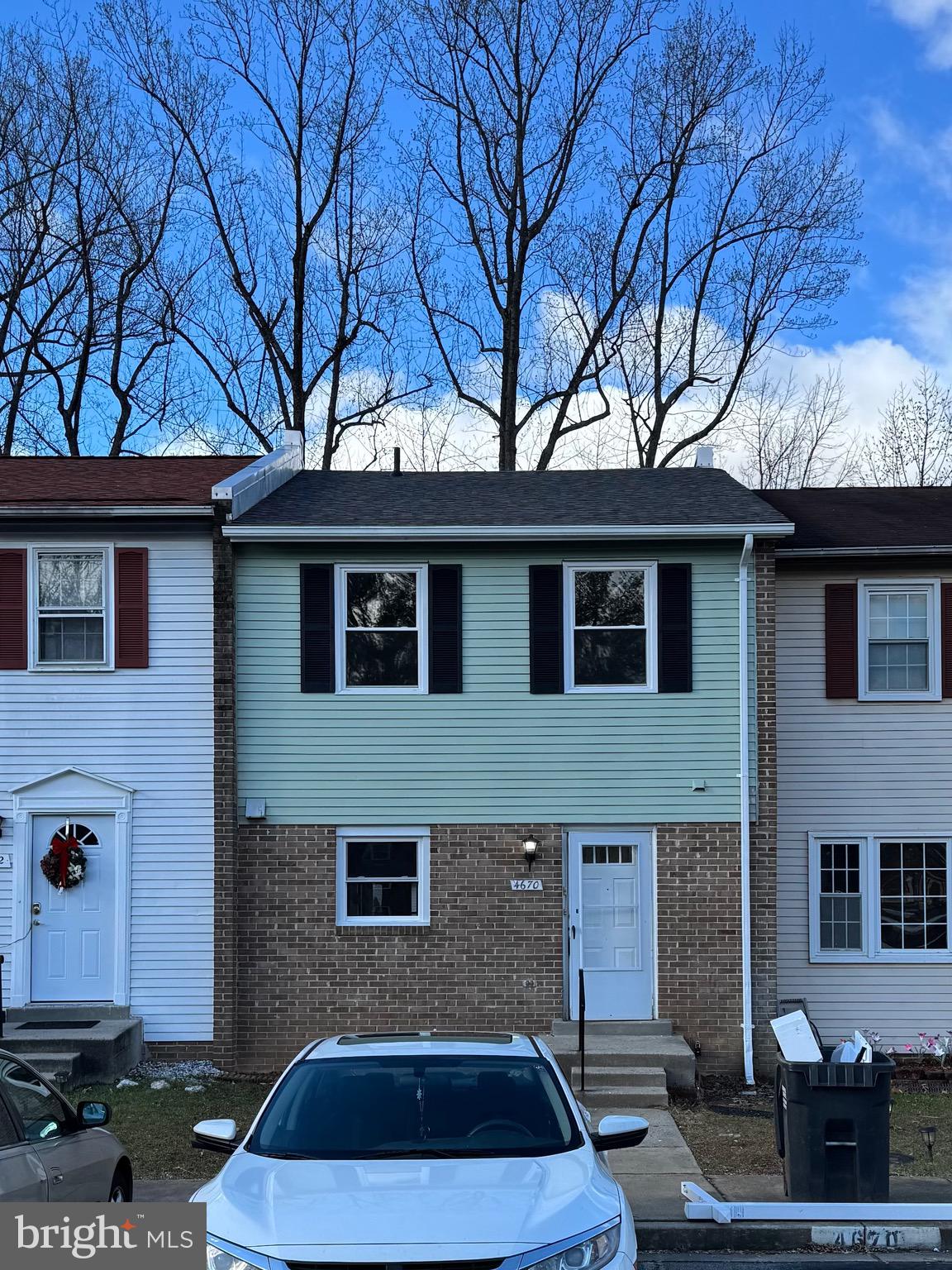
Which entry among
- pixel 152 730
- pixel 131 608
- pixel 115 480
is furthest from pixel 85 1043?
pixel 115 480

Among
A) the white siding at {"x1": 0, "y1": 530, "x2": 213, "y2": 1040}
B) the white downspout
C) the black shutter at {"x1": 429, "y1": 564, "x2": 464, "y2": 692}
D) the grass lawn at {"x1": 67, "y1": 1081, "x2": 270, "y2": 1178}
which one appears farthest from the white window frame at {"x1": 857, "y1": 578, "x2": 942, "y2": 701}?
the grass lawn at {"x1": 67, "y1": 1081, "x2": 270, "y2": 1178}

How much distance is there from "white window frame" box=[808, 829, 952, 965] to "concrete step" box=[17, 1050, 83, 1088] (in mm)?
8142

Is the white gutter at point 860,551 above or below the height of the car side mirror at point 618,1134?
above

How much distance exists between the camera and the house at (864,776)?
15648 mm

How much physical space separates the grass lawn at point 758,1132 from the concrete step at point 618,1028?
1.04 meters

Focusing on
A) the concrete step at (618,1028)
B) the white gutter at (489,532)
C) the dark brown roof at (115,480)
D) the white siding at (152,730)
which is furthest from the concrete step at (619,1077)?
the dark brown roof at (115,480)

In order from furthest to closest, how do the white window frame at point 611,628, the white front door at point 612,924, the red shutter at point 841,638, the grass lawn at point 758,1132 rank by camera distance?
the red shutter at point 841,638, the white window frame at point 611,628, the white front door at point 612,924, the grass lawn at point 758,1132

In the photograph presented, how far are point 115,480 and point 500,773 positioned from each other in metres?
6.31

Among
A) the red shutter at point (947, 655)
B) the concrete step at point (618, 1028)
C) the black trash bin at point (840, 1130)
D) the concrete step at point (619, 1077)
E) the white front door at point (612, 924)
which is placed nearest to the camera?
the black trash bin at point (840, 1130)

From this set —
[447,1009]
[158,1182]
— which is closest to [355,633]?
[447,1009]

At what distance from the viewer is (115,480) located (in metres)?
17.2

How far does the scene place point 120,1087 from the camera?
1343cm

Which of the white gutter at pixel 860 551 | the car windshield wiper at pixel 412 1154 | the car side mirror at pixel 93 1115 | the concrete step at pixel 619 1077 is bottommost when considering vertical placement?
the concrete step at pixel 619 1077

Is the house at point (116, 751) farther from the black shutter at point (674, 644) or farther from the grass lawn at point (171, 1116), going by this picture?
the black shutter at point (674, 644)
